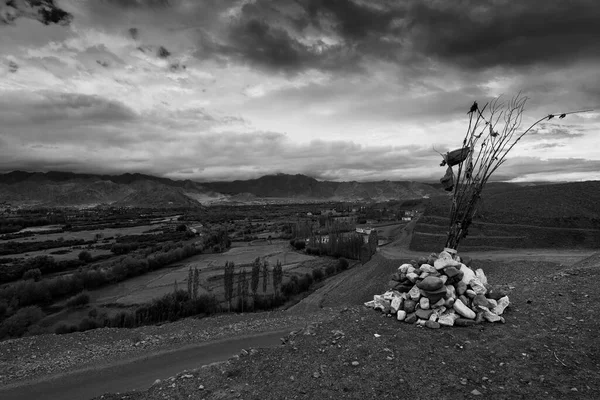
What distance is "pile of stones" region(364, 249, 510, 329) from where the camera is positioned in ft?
32.6

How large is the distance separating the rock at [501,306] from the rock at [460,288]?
104cm

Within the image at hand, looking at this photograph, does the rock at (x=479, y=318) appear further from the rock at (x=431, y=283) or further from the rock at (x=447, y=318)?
the rock at (x=431, y=283)

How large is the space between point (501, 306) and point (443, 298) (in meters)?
2.00

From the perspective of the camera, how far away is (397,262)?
3888 cm

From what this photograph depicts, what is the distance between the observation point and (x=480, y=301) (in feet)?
33.9

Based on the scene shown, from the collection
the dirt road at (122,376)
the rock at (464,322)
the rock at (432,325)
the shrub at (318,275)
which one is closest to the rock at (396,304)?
the rock at (432,325)

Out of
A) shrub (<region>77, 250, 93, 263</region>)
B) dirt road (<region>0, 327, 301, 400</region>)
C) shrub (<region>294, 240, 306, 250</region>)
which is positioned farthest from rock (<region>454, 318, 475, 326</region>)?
shrub (<region>77, 250, 93, 263</region>)

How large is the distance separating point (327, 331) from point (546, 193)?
56.9 metres

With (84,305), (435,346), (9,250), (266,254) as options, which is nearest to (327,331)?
(435,346)

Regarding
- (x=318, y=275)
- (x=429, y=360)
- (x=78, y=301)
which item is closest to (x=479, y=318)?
(x=429, y=360)

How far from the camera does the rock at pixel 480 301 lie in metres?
10.3

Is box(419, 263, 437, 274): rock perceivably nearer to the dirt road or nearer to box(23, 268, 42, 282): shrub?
the dirt road

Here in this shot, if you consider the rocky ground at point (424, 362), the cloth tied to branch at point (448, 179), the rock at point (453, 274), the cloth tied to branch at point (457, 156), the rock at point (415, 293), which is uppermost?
the cloth tied to branch at point (457, 156)

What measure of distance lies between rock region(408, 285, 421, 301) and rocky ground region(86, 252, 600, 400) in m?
1.00
